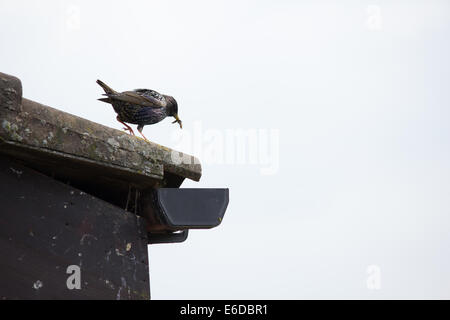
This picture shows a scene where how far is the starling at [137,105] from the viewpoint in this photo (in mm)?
5883

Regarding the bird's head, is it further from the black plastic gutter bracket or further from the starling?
the black plastic gutter bracket

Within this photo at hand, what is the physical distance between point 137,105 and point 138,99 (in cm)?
6

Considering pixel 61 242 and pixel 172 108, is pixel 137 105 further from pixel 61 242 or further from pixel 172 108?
pixel 61 242

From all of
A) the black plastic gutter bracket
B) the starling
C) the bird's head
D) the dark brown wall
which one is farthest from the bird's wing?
the dark brown wall

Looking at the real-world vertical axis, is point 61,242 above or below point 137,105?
below

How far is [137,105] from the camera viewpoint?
5988 millimetres

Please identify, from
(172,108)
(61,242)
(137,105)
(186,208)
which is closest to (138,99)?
(137,105)

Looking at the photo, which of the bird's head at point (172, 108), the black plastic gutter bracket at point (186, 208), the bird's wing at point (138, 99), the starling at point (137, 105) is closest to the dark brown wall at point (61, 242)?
the black plastic gutter bracket at point (186, 208)

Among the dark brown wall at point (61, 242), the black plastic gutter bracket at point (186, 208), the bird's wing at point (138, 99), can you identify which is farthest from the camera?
the bird's wing at point (138, 99)

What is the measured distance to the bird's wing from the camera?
588 cm

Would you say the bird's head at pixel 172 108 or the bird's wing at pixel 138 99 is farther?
the bird's head at pixel 172 108

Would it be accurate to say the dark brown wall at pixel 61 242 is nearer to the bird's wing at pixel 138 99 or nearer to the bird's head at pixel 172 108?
the bird's wing at pixel 138 99
